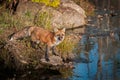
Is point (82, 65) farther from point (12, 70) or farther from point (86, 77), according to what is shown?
point (12, 70)

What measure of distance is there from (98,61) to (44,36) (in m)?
2.76

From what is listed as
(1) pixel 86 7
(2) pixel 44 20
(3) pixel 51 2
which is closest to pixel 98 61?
(2) pixel 44 20

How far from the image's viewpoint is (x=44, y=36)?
59.1 feet

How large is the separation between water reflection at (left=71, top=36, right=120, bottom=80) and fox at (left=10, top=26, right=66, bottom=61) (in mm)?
1416

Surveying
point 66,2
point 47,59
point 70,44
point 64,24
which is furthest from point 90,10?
point 47,59

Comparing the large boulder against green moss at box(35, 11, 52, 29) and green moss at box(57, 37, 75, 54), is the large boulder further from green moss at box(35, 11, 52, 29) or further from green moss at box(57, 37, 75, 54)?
green moss at box(57, 37, 75, 54)

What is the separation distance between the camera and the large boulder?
2528 cm

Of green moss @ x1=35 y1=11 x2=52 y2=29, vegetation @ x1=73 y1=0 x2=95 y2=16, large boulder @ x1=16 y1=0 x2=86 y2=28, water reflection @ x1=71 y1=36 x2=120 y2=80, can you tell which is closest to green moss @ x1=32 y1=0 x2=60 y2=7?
large boulder @ x1=16 y1=0 x2=86 y2=28

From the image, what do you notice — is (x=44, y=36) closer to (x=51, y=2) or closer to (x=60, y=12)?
(x=60, y=12)

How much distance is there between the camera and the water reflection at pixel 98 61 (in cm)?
1642

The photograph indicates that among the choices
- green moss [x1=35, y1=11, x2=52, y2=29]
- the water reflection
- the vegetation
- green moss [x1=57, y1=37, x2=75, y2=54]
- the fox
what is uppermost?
the vegetation

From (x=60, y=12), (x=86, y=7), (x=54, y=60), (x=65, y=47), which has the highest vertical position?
(x=86, y=7)

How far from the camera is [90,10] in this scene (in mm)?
35000

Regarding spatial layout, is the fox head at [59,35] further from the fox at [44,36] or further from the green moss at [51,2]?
the green moss at [51,2]
